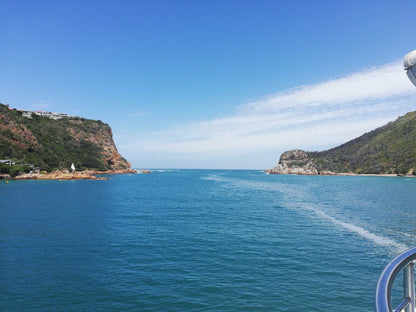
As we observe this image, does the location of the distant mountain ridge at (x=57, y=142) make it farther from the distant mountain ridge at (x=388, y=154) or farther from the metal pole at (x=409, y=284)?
the distant mountain ridge at (x=388, y=154)

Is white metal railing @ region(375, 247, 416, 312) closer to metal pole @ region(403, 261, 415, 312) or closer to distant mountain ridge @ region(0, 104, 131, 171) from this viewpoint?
metal pole @ region(403, 261, 415, 312)

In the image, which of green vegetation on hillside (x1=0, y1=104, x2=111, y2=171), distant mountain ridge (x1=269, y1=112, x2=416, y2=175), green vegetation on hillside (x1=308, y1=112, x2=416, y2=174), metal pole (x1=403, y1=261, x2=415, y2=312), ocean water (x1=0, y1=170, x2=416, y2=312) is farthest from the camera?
green vegetation on hillside (x1=308, y1=112, x2=416, y2=174)

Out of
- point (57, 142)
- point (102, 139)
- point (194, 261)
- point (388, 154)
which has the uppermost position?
point (102, 139)

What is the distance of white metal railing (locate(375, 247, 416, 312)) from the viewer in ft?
9.47

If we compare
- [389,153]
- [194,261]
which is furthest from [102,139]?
[389,153]

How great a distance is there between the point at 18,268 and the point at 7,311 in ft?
17.7

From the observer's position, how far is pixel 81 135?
172750 mm

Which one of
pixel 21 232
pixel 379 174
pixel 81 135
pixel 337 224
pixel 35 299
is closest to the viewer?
pixel 35 299

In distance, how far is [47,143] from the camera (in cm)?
13362

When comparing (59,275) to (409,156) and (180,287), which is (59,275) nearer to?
(180,287)

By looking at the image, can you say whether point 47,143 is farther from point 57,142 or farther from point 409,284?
point 409,284

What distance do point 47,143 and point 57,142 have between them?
12317 mm

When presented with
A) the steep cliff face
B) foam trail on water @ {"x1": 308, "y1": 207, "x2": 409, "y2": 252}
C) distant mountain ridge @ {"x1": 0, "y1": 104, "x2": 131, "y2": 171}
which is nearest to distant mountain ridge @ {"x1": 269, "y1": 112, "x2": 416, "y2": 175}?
foam trail on water @ {"x1": 308, "y1": 207, "x2": 409, "y2": 252}

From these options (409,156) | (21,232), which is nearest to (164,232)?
(21,232)
